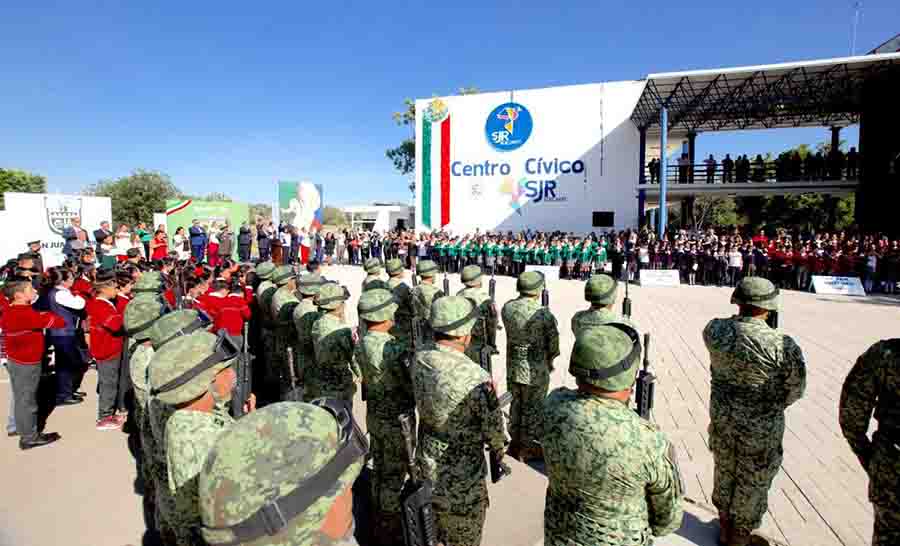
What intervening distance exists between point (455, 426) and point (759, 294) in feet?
7.31

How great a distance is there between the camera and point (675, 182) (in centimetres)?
2141

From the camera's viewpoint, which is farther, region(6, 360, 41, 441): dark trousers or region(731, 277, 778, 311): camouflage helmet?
region(6, 360, 41, 441): dark trousers

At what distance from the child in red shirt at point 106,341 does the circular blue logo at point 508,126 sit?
19466 mm

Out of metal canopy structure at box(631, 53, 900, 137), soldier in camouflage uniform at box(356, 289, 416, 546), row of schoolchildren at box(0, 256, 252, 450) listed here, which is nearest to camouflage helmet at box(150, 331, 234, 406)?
soldier in camouflage uniform at box(356, 289, 416, 546)

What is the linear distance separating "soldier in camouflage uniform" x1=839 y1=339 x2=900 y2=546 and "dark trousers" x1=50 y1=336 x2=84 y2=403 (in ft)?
25.8

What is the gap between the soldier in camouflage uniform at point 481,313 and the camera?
5391 mm

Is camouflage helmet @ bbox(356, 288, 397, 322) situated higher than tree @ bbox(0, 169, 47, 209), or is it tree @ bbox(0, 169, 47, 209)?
tree @ bbox(0, 169, 47, 209)

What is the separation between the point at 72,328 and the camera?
20.1 feet

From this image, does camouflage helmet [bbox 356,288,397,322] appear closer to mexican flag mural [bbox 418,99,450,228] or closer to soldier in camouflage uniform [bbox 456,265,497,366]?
soldier in camouflage uniform [bbox 456,265,497,366]

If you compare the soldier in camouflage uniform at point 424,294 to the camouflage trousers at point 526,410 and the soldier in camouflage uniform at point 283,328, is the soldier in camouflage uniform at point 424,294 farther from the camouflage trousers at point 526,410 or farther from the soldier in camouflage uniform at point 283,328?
the camouflage trousers at point 526,410

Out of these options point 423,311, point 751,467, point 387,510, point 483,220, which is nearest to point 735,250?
point 483,220

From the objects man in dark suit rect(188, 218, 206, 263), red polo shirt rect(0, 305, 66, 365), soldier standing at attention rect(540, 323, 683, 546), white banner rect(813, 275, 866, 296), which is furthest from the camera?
man in dark suit rect(188, 218, 206, 263)

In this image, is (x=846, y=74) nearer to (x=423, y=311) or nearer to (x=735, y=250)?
(x=735, y=250)

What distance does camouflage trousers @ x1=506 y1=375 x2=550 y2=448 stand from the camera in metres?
4.45
